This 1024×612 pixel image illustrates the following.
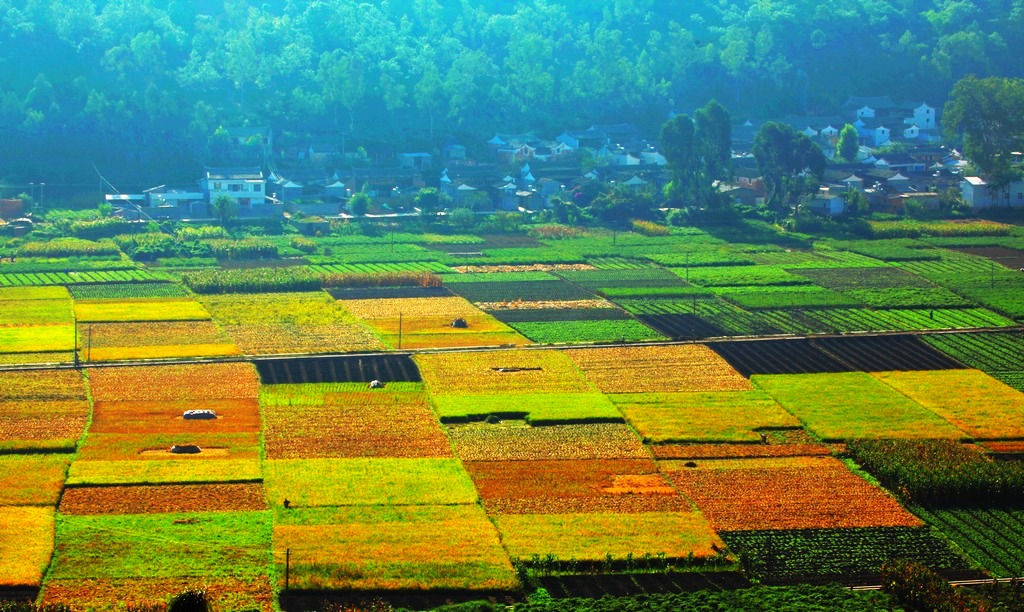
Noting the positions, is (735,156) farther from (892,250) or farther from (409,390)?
(409,390)

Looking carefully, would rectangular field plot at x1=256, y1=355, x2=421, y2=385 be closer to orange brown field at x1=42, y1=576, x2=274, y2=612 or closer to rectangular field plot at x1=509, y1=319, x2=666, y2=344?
rectangular field plot at x1=509, y1=319, x2=666, y2=344

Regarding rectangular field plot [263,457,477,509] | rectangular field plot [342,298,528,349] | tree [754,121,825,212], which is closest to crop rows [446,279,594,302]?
rectangular field plot [342,298,528,349]

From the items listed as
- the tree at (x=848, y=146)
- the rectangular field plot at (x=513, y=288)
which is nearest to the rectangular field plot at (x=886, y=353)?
the rectangular field plot at (x=513, y=288)

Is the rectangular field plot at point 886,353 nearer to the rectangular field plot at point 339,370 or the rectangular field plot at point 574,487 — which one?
the rectangular field plot at point 574,487

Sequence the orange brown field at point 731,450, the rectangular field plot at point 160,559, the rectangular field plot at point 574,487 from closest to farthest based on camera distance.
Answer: the rectangular field plot at point 160,559 < the rectangular field plot at point 574,487 < the orange brown field at point 731,450

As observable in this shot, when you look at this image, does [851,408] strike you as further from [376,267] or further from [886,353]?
[376,267]

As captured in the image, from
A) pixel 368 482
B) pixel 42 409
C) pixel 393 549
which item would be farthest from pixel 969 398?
pixel 42 409

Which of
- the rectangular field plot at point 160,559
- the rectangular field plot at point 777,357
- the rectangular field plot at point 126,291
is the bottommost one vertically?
the rectangular field plot at point 126,291

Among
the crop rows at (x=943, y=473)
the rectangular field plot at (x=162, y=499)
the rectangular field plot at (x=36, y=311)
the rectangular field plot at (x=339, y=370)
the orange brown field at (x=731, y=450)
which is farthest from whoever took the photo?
the rectangular field plot at (x=36, y=311)
